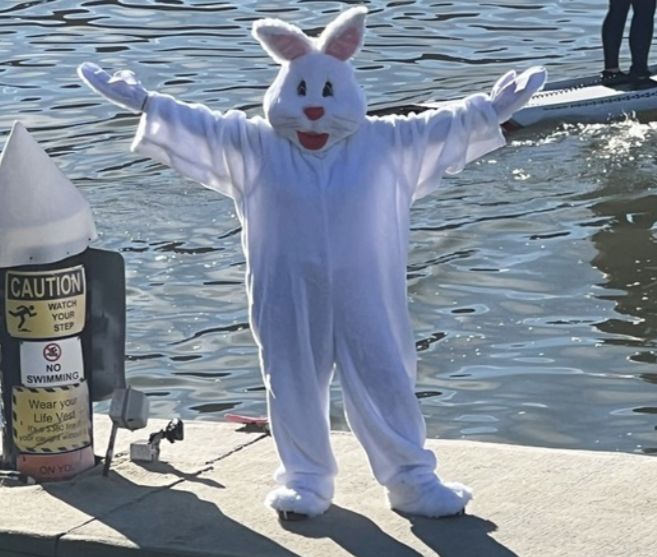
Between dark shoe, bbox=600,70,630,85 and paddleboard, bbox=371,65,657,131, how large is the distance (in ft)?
0.30

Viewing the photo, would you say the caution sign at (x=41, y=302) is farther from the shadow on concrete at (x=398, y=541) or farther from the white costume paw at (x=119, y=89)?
the shadow on concrete at (x=398, y=541)

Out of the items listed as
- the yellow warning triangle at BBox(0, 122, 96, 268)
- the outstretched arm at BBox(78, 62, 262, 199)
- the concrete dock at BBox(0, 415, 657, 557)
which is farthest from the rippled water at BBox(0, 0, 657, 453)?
the outstretched arm at BBox(78, 62, 262, 199)

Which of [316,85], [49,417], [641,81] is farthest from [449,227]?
[316,85]

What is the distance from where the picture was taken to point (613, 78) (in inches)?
615

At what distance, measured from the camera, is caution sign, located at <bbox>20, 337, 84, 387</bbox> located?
236 inches

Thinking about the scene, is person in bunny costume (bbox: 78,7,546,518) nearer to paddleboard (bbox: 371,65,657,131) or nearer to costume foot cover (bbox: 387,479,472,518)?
costume foot cover (bbox: 387,479,472,518)

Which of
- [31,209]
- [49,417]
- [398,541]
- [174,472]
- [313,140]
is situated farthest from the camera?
[174,472]

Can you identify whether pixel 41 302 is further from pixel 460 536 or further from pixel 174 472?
pixel 460 536

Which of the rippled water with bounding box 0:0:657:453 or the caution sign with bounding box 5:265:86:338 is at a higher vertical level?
the caution sign with bounding box 5:265:86:338

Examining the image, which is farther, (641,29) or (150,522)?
(641,29)

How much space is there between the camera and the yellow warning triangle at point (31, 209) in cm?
592

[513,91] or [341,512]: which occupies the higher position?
[513,91]

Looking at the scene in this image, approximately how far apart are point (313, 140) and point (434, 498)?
1150 mm

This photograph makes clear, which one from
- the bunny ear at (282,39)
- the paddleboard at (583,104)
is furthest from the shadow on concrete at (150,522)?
the paddleboard at (583,104)
